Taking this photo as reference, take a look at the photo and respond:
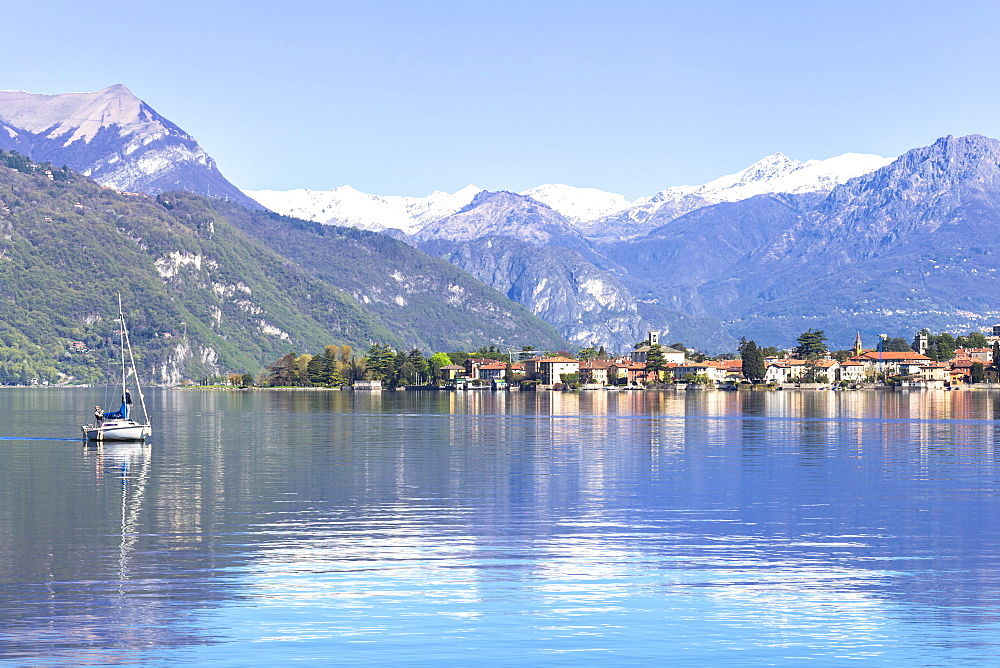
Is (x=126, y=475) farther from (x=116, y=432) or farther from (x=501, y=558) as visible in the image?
(x=501, y=558)

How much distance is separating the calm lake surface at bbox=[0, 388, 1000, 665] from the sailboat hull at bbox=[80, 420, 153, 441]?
13.5 metres

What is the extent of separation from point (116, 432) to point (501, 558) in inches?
2616

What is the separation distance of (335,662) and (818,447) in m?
71.5

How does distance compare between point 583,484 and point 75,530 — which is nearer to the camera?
point 75,530

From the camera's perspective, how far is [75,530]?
47219mm

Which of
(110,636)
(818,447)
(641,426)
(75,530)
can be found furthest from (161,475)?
(641,426)

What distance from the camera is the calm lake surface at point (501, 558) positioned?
98.5 ft

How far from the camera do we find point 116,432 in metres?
99.5

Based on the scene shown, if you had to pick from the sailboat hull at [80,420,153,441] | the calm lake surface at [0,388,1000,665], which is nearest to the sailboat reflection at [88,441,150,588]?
the calm lake surface at [0,388,1000,665]

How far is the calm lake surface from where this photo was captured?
3002 centimetres

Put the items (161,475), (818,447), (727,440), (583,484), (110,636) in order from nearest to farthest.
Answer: (110,636)
(583,484)
(161,475)
(818,447)
(727,440)

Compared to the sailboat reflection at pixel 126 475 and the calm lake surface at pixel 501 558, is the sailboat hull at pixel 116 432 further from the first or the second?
the calm lake surface at pixel 501 558

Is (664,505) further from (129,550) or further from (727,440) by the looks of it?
(727,440)

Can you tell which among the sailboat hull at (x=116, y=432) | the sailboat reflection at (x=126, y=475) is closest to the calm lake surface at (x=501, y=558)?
the sailboat reflection at (x=126, y=475)
